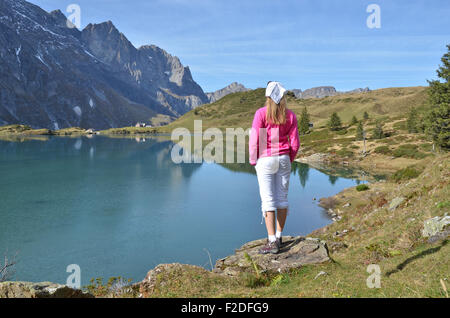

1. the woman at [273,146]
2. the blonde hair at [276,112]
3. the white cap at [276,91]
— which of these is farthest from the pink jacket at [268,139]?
the white cap at [276,91]

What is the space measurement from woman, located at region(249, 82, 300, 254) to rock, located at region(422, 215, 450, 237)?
20.3ft

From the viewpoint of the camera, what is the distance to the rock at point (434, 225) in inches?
413

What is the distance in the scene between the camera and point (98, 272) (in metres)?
23.0

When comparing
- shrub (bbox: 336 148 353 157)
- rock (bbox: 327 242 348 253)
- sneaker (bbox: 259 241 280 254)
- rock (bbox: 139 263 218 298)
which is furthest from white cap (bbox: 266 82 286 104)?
shrub (bbox: 336 148 353 157)

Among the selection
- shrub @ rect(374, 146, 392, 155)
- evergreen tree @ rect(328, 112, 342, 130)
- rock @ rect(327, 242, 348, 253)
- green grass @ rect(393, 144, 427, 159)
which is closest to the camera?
rock @ rect(327, 242, 348, 253)

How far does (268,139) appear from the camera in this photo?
8516 millimetres

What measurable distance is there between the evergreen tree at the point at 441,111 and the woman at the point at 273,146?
55.3 metres

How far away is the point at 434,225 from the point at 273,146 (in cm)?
734

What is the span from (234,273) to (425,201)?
38.7 ft

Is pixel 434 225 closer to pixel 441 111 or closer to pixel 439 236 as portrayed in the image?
pixel 439 236

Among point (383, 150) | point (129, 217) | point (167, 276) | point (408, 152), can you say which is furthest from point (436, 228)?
point (383, 150)

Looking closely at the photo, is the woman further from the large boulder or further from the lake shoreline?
the large boulder

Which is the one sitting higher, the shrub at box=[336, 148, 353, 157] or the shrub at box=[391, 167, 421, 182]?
the shrub at box=[336, 148, 353, 157]

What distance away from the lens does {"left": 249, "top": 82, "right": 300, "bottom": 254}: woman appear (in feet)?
27.6
